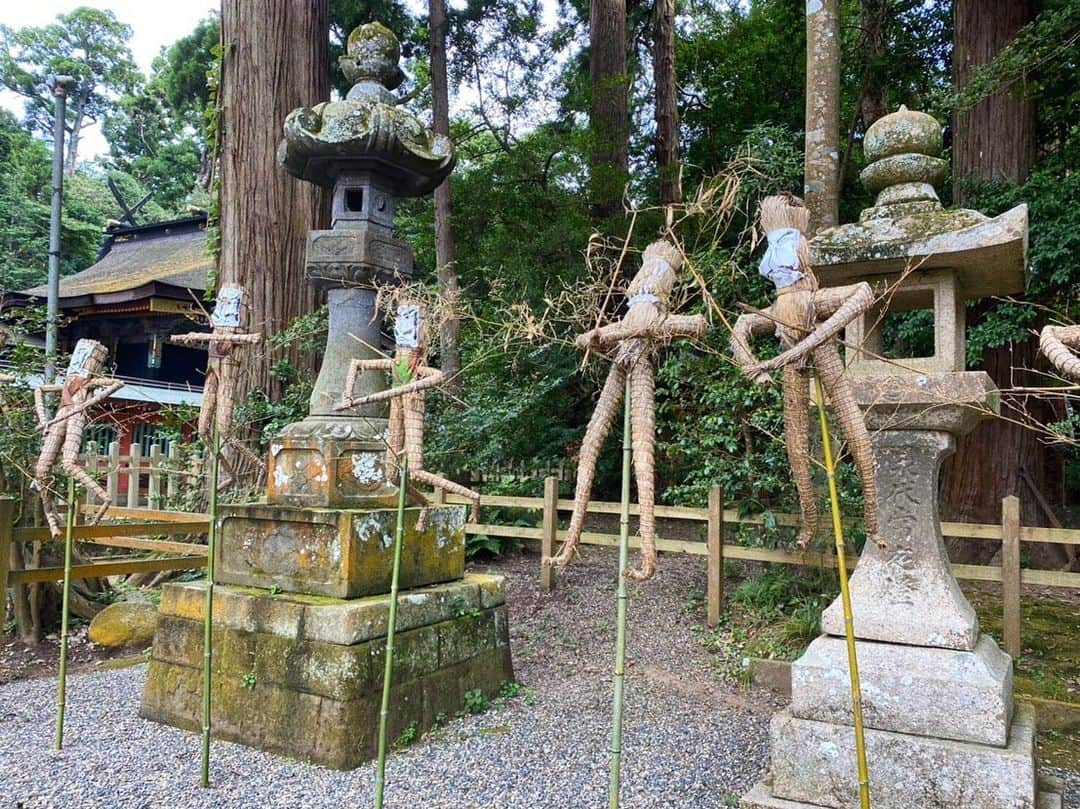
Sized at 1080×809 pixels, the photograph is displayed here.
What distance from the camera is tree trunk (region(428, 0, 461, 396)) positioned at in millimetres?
8680

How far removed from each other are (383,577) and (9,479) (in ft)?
12.8

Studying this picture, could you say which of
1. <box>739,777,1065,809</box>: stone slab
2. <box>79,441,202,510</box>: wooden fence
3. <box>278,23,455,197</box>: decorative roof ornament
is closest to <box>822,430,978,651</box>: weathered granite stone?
<box>739,777,1065,809</box>: stone slab

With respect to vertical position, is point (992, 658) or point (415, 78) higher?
point (415, 78)

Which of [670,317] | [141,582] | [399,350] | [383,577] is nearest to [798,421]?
[670,317]

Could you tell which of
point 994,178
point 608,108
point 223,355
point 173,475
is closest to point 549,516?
point 223,355

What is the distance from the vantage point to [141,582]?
23.8ft

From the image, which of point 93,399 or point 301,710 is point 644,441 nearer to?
point 301,710

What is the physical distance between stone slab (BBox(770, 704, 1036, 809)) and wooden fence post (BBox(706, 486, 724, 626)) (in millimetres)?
2883

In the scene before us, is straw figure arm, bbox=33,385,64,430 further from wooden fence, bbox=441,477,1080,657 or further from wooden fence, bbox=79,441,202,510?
wooden fence, bbox=79,441,202,510

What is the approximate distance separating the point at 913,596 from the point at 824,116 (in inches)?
152

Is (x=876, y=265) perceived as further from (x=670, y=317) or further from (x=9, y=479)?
(x=9, y=479)

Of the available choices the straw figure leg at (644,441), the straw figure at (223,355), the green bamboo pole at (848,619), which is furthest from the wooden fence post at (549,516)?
the green bamboo pole at (848,619)

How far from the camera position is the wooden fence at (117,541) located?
441cm

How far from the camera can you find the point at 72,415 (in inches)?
133
